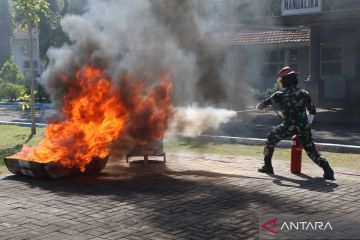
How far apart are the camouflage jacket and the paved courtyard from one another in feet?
3.02

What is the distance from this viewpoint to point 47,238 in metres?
4.93

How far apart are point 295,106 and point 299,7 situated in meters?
10.8

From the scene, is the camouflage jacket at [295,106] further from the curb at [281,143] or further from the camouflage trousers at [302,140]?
the curb at [281,143]

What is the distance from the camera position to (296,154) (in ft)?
26.4

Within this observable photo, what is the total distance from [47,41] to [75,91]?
1273 inches

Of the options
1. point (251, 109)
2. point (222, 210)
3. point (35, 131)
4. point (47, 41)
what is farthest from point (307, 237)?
point (47, 41)

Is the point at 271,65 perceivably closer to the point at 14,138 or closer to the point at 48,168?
the point at 14,138

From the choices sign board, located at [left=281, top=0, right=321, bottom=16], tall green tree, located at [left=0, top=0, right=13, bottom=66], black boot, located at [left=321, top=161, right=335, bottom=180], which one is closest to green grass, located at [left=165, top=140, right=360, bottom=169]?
black boot, located at [left=321, top=161, right=335, bottom=180]

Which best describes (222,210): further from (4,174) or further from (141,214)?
(4,174)

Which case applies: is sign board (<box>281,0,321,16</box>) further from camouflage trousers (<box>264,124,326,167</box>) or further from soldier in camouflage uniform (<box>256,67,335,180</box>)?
camouflage trousers (<box>264,124,326,167</box>)

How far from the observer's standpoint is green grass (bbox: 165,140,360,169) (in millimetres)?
9375


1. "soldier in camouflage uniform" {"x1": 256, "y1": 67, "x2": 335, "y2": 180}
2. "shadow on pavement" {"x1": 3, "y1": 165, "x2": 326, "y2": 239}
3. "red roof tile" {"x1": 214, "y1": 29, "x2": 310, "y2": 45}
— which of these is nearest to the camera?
"shadow on pavement" {"x1": 3, "y1": 165, "x2": 326, "y2": 239}

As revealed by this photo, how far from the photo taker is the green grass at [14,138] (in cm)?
1135

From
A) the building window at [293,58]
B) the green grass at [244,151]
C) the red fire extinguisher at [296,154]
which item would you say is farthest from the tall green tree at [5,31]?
the red fire extinguisher at [296,154]
